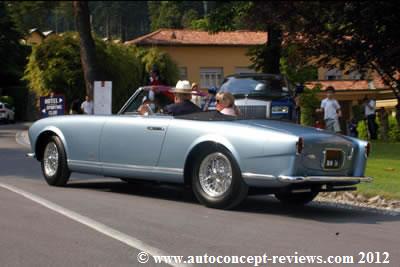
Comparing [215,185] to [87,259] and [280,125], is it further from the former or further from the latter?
[87,259]

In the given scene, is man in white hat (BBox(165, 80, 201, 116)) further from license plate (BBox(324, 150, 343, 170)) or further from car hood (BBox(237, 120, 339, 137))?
license plate (BBox(324, 150, 343, 170))

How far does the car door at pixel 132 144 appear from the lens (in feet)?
32.3

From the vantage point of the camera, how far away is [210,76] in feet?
203

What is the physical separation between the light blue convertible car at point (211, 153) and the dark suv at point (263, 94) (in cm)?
726

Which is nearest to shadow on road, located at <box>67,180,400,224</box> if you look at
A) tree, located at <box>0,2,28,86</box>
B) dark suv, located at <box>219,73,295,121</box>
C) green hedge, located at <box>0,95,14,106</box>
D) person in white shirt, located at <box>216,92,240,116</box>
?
person in white shirt, located at <box>216,92,240,116</box>

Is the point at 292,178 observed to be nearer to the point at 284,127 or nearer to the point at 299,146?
the point at 299,146

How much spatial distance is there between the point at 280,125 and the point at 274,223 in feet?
4.51

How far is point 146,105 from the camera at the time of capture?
34.7 ft

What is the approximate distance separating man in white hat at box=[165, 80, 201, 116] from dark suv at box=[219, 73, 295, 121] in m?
7.06

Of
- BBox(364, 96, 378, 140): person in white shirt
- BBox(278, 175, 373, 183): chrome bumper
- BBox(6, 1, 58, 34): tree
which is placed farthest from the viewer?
BBox(364, 96, 378, 140): person in white shirt

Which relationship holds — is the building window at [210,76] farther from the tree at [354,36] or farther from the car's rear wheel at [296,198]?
the car's rear wheel at [296,198]

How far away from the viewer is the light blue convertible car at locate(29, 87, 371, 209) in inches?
342

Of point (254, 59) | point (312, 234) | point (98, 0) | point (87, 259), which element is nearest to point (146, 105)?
point (312, 234)

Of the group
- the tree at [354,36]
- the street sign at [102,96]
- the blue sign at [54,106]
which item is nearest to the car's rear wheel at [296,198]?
the tree at [354,36]
